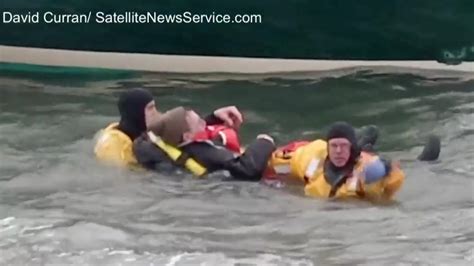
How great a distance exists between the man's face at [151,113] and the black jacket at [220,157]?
5 centimetres

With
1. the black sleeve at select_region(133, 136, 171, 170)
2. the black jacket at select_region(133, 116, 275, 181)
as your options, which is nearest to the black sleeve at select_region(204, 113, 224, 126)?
the black jacket at select_region(133, 116, 275, 181)

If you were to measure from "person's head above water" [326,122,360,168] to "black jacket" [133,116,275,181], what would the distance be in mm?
106

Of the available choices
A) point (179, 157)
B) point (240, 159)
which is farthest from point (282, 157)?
point (179, 157)

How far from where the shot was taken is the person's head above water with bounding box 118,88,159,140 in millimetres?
1988

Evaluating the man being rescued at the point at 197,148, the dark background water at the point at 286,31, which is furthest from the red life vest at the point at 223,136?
the dark background water at the point at 286,31

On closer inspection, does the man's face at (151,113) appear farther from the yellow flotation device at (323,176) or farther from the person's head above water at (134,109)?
the yellow flotation device at (323,176)

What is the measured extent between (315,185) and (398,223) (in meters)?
0.16

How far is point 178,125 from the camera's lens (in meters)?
2.02

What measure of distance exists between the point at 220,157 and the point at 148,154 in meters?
0.13

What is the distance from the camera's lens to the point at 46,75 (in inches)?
77.9

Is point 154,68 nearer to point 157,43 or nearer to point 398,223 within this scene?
point 157,43

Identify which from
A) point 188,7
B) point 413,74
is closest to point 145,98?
point 188,7

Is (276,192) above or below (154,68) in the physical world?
below

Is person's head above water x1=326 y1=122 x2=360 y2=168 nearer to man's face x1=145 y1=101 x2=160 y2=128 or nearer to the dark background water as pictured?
the dark background water
